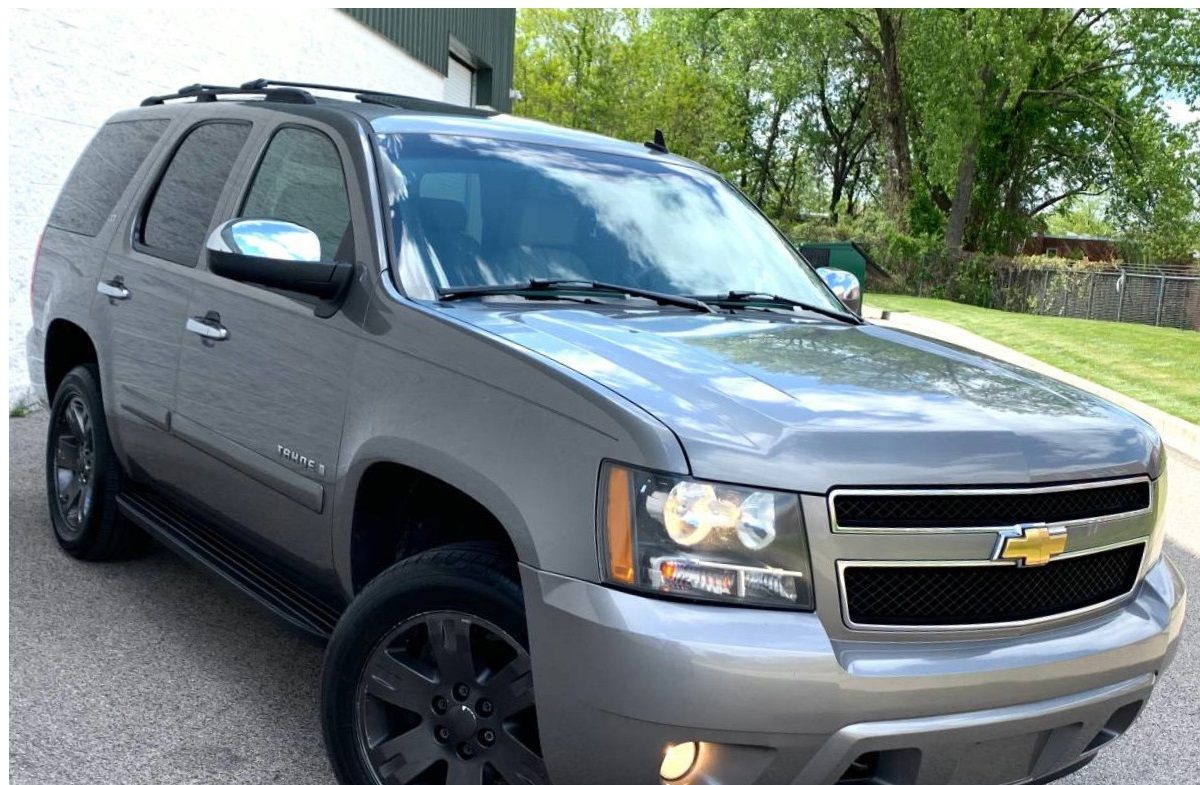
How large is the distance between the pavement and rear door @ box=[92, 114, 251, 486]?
588mm

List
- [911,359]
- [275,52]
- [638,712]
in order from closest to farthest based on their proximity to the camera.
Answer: [638,712] → [911,359] → [275,52]

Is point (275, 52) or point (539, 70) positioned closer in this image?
point (275, 52)

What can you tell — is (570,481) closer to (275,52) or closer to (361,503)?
(361,503)

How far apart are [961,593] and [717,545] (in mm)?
545

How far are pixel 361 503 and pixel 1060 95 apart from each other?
43349mm

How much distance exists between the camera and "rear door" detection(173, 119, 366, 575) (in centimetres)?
350

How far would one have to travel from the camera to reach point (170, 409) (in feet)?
14.3

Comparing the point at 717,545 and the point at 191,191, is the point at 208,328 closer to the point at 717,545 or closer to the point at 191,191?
the point at 191,191

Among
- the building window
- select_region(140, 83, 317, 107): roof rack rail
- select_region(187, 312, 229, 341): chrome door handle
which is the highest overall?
the building window

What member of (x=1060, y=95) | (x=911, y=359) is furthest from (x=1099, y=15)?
(x=911, y=359)

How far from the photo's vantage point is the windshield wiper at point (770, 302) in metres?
4.03

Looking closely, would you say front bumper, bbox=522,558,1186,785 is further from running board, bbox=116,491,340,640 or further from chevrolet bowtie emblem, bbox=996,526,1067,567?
running board, bbox=116,491,340,640

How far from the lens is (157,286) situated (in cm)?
459

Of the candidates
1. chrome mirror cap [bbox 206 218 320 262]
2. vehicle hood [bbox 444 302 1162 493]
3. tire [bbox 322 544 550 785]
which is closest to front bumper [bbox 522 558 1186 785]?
tire [bbox 322 544 550 785]
